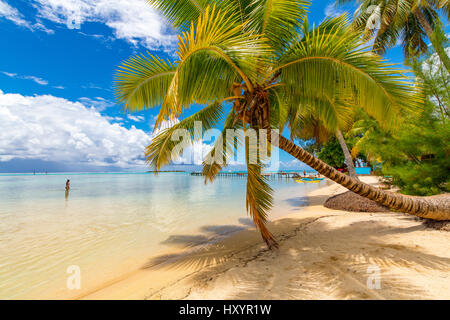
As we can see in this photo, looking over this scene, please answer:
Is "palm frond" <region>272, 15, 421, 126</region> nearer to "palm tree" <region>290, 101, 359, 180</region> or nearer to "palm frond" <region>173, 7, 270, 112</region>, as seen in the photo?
"palm frond" <region>173, 7, 270, 112</region>

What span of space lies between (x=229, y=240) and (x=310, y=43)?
17.2 ft

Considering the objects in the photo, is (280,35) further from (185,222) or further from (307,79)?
(185,222)

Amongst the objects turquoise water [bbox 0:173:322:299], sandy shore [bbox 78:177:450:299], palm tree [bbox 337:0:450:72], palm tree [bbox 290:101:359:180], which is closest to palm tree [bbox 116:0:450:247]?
palm tree [bbox 290:101:359:180]

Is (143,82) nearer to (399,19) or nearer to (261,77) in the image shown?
(261,77)

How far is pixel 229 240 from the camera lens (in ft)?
19.6

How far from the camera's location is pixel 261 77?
13.2ft

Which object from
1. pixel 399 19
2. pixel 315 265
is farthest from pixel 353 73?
pixel 399 19

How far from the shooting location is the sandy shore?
252 centimetres

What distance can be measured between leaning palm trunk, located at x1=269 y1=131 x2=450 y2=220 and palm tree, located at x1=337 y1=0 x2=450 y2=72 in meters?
9.78

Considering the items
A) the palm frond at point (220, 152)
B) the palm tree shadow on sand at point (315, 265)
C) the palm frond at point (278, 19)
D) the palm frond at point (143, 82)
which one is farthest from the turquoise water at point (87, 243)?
the palm frond at point (278, 19)

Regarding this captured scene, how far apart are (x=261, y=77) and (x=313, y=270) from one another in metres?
3.50

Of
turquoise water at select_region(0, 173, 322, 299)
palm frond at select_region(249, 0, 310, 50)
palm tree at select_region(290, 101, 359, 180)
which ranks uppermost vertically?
palm frond at select_region(249, 0, 310, 50)

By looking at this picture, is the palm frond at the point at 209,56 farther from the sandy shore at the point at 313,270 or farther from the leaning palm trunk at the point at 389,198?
the sandy shore at the point at 313,270
